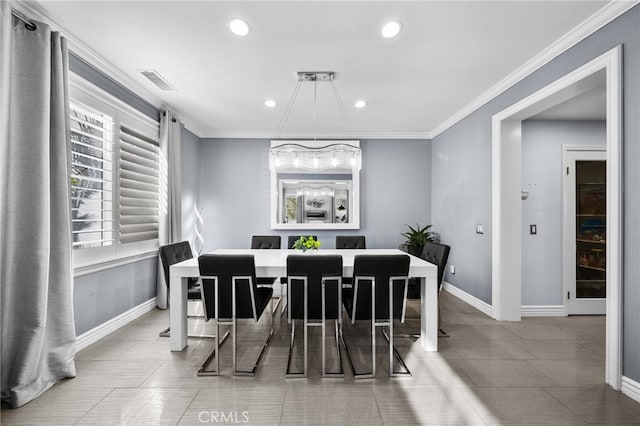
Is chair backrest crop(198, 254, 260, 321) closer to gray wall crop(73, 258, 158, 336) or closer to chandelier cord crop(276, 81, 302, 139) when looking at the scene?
gray wall crop(73, 258, 158, 336)

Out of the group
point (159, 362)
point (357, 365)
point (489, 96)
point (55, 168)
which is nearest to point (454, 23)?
point (489, 96)

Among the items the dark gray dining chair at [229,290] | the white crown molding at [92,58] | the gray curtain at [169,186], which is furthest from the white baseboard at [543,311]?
the white crown molding at [92,58]

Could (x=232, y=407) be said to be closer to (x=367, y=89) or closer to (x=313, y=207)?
(x=367, y=89)

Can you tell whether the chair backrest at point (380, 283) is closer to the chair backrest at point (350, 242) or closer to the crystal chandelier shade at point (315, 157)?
the crystal chandelier shade at point (315, 157)

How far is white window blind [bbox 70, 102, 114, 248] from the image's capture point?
2.68 meters

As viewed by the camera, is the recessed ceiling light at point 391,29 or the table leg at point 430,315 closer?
the recessed ceiling light at point 391,29

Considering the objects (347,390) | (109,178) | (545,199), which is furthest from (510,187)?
(109,178)

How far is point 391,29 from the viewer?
229cm

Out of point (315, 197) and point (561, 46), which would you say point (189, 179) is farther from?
point (561, 46)

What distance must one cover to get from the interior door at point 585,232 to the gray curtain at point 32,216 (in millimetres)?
5009

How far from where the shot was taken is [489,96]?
354cm

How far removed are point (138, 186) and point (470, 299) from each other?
4.33m

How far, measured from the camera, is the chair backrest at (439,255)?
2.96 m

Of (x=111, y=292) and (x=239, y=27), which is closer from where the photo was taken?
(x=239, y=27)
